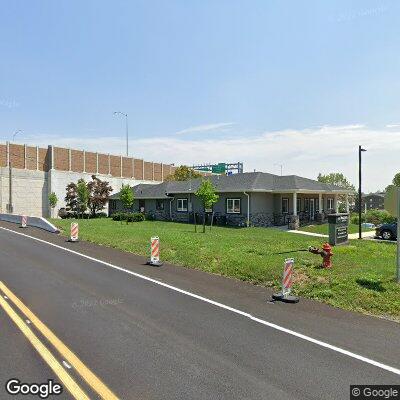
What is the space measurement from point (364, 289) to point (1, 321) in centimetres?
873

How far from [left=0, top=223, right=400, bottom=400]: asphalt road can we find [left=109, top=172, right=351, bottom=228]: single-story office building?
2363 cm

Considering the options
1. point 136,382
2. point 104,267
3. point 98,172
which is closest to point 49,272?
point 104,267

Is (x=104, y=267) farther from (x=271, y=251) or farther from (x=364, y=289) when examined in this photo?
(x=364, y=289)

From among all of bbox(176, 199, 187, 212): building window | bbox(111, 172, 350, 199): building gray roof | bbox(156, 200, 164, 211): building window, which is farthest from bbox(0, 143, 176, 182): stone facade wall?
bbox(176, 199, 187, 212): building window

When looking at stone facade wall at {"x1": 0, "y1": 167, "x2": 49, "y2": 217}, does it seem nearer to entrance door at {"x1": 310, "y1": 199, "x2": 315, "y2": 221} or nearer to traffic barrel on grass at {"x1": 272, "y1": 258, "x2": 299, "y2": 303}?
entrance door at {"x1": 310, "y1": 199, "x2": 315, "y2": 221}

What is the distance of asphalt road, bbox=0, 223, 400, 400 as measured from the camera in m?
5.28

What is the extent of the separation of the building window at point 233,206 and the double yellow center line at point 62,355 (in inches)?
1112

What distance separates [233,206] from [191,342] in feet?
97.6

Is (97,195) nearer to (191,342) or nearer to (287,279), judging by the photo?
(287,279)

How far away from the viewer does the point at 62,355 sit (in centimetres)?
Result: 605

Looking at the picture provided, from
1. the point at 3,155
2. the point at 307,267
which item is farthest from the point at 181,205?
the point at 307,267

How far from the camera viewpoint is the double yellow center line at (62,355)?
4.99 m

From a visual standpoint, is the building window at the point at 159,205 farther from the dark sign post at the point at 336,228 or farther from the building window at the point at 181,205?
the dark sign post at the point at 336,228

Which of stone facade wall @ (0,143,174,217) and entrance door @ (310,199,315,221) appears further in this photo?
stone facade wall @ (0,143,174,217)
